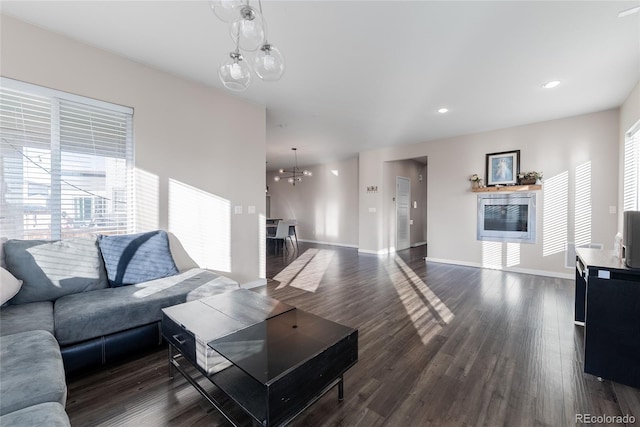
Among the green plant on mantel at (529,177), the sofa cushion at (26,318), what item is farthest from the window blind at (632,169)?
the sofa cushion at (26,318)

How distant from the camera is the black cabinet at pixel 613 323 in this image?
1.77 m

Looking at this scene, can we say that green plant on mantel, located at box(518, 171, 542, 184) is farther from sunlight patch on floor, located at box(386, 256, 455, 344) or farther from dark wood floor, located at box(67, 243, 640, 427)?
sunlight patch on floor, located at box(386, 256, 455, 344)

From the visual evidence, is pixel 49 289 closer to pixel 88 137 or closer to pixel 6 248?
pixel 6 248

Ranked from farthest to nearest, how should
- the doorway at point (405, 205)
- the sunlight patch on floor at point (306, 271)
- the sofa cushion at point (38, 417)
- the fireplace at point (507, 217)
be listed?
the doorway at point (405, 205)
the fireplace at point (507, 217)
the sunlight patch on floor at point (306, 271)
the sofa cushion at point (38, 417)

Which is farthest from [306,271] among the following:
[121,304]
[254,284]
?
[121,304]

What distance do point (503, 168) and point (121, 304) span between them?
611cm

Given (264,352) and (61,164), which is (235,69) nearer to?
(264,352)

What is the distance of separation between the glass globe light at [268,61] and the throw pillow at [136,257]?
2.06m

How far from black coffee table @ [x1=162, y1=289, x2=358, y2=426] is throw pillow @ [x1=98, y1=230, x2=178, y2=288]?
0.90 m

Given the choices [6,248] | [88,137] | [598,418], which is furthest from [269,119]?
[598,418]

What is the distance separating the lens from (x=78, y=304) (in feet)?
6.52

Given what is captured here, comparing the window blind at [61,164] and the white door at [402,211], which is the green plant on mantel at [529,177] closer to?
the white door at [402,211]

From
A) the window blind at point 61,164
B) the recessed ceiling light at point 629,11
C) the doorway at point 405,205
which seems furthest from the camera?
the doorway at point 405,205

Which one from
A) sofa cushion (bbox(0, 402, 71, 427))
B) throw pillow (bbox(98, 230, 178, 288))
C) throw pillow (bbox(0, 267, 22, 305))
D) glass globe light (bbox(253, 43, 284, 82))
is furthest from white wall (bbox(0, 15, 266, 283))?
sofa cushion (bbox(0, 402, 71, 427))
